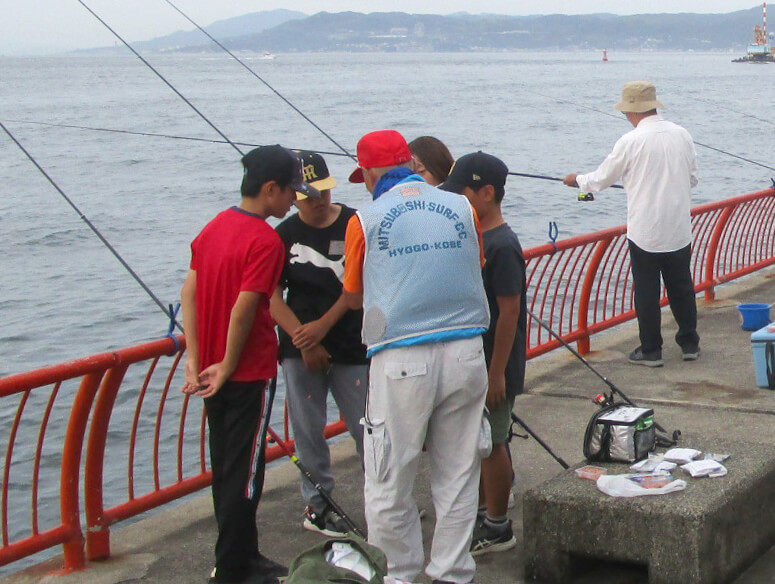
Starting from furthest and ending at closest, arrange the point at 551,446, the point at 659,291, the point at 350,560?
the point at 659,291, the point at 551,446, the point at 350,560

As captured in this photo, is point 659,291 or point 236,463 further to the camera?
point 659,291

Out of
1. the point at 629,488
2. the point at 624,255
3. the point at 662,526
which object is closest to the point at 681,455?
the point at 629,488

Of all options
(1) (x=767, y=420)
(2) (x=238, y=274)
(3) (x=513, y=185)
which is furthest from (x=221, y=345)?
(3) (x=513, y=185)

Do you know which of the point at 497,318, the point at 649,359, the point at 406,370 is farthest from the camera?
the point at 649,359

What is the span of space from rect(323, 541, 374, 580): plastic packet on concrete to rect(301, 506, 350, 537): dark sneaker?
3.95 ft

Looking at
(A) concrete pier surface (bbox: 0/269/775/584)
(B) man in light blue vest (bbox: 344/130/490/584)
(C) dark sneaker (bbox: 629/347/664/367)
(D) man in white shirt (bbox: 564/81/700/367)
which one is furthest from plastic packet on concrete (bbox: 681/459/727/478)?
(C) dark sneaker (bbox: 629/347/664/367)

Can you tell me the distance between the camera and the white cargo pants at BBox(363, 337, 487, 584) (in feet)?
12.7

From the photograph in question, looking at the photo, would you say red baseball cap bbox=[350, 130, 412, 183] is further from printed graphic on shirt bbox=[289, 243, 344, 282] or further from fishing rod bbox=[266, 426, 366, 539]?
fishing rod bbox=[266, 426, 366, 539]

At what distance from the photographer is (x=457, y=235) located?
152 inches

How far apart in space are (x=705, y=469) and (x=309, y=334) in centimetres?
166

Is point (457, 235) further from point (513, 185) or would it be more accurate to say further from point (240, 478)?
point (513, 185)

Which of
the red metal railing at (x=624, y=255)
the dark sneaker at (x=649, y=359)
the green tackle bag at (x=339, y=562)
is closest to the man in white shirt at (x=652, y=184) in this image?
the dark sneaker at (x=649, y=359)

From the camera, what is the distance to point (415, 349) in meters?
3.84

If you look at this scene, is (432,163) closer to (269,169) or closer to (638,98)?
(269,169)
